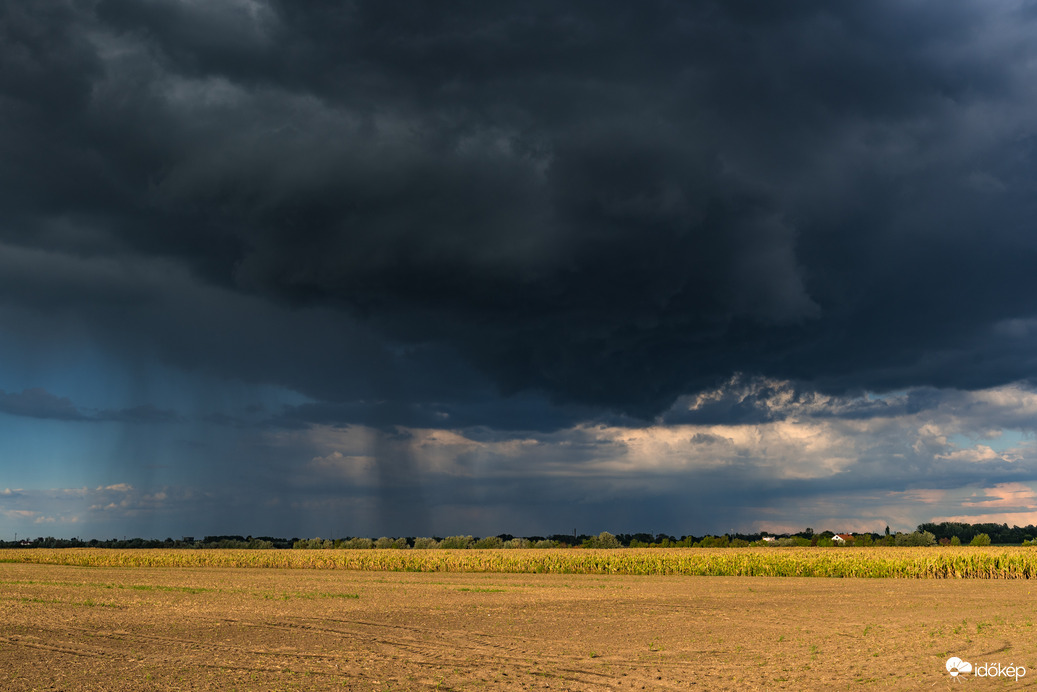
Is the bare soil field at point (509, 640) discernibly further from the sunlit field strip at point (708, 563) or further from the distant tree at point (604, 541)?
the distant tree at point (604, 541)

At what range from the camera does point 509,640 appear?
78.7ft

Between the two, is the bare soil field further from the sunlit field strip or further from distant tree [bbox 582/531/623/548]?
distant tree [bbox 582/531/623/548]

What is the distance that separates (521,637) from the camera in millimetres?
24766

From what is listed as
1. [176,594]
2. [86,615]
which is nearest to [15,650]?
[86,615]

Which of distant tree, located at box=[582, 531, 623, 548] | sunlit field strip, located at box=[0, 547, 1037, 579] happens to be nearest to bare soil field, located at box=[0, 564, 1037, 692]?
sunlit field strip, located at box=[0, 547, 1037, 579]

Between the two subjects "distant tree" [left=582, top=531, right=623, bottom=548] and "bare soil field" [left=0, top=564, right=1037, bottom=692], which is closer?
"bare soil field" [left=0, top=564, right=1037, bottom=692]

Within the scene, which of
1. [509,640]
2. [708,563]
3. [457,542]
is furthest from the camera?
[457,542]

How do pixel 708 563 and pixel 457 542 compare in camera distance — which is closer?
pixel 708 563

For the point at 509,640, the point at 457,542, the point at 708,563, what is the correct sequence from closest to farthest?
1. the point at 509,640
2. the point at 708,563
3. the point at 457,542

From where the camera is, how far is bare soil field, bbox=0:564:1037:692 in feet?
56.7

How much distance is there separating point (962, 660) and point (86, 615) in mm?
32590

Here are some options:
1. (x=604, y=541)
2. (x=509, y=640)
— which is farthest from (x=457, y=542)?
(x=509, y=640)

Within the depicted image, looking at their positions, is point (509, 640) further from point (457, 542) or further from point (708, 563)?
point (457, 542)

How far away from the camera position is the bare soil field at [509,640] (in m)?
17.3
